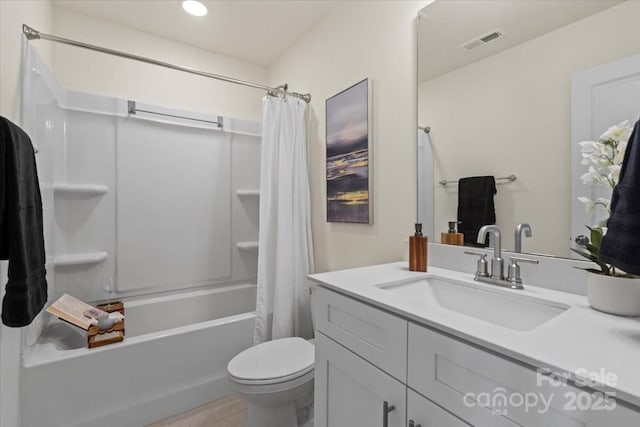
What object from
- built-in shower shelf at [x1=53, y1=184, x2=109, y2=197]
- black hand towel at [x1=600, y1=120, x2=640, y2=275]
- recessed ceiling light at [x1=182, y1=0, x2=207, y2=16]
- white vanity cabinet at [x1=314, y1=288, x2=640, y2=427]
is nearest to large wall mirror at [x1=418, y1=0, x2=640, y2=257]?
black hand towel at [x1=600, y1=120, x2=640, y2=275]

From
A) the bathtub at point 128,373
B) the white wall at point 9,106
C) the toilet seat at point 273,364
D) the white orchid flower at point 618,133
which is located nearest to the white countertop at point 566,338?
the white orchid flower at point 618,133

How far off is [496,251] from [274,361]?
1.13 meters

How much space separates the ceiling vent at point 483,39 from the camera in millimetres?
1158

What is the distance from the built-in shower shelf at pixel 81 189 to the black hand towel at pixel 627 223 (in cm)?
262

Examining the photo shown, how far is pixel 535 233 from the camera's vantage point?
104cm

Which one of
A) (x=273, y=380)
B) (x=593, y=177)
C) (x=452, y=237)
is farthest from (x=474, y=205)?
(x=273, y=380)

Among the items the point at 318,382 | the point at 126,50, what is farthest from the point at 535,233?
the point at 126,50

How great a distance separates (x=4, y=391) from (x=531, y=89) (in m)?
2.33

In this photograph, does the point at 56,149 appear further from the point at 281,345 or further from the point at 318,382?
the point at 318,382

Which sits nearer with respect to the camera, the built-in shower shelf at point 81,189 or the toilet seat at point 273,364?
the toilet seat at point 273,364

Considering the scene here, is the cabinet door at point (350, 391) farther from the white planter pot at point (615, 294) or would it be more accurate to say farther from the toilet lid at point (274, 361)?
the white planter pot at point (615, 294)

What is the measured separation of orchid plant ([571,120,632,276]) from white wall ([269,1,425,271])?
66 cm

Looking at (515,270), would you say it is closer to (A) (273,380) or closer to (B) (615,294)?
(B) (615,294)

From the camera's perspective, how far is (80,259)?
197 cm
